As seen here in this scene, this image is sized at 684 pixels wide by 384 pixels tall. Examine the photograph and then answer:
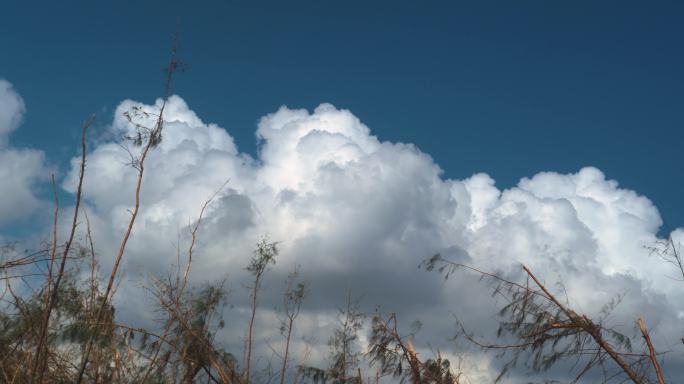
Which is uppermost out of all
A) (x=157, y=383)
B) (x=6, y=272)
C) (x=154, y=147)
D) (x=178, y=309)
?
(x=154, y=147)

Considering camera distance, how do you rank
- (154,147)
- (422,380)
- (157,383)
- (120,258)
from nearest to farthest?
(120,258) → (154,147) → (157,383) → (422,380)

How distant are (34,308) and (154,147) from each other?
7.54ft

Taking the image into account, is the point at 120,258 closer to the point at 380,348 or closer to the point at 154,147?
the point at 154,147

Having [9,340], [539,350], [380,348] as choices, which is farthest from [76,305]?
[539,350]

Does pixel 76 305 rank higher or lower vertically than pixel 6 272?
higher

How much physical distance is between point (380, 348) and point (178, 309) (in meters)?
2.65

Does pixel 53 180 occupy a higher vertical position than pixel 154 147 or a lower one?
lower

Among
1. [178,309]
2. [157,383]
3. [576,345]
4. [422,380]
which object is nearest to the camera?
[576,345]

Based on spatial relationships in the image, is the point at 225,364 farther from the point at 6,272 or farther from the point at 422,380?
the point at 6,272

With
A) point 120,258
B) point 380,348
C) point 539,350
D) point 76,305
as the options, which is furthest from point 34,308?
point 539,350

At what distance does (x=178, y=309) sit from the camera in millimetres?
7418

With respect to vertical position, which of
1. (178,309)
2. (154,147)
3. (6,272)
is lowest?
(6,272)

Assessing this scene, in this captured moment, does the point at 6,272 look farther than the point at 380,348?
No

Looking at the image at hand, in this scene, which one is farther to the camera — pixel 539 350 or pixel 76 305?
pixel 76 305
